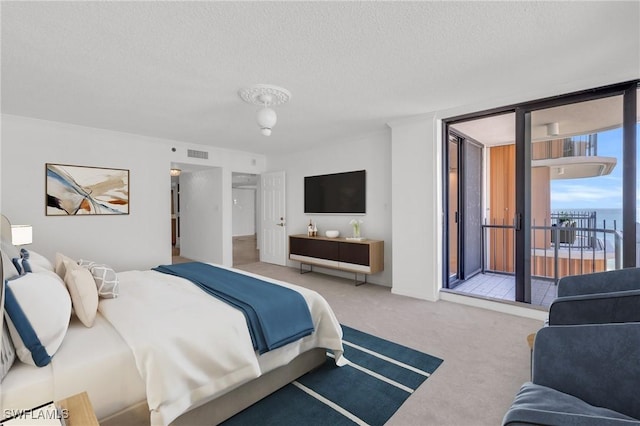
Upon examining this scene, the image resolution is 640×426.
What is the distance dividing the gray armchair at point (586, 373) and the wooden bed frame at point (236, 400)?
1.41 m

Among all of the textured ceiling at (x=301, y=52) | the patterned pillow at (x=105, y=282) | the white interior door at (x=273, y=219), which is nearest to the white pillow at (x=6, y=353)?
the patterned pillow at (x=105, y=282)

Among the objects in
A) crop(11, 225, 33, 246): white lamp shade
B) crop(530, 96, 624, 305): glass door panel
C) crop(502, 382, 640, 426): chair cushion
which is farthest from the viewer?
crop(530, 96, 624, 305): glass door panel

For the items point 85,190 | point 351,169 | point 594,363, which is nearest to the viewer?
point 594,363

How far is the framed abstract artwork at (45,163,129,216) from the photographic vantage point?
407 centimetres

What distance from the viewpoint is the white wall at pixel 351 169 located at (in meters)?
4.73

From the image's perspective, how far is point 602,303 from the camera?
4.79 feet

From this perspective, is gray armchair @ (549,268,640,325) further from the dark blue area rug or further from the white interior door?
the white interior door

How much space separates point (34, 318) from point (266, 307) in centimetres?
114

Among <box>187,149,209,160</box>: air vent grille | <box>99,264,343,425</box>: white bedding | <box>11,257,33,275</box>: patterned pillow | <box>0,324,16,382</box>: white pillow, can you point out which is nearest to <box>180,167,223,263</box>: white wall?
<box>187,149,209,160</box>: air vent grille

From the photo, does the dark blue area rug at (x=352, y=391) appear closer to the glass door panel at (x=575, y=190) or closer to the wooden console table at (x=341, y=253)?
the wooden console table at (x=341, y=253)

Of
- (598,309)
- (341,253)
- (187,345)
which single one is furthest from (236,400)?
(341,253)

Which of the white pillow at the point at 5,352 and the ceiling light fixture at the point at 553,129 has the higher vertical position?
the ceiling light fixture at the point at 553,129

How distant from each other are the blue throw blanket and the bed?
3.0 inches

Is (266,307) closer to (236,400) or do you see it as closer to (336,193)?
(236,400)
